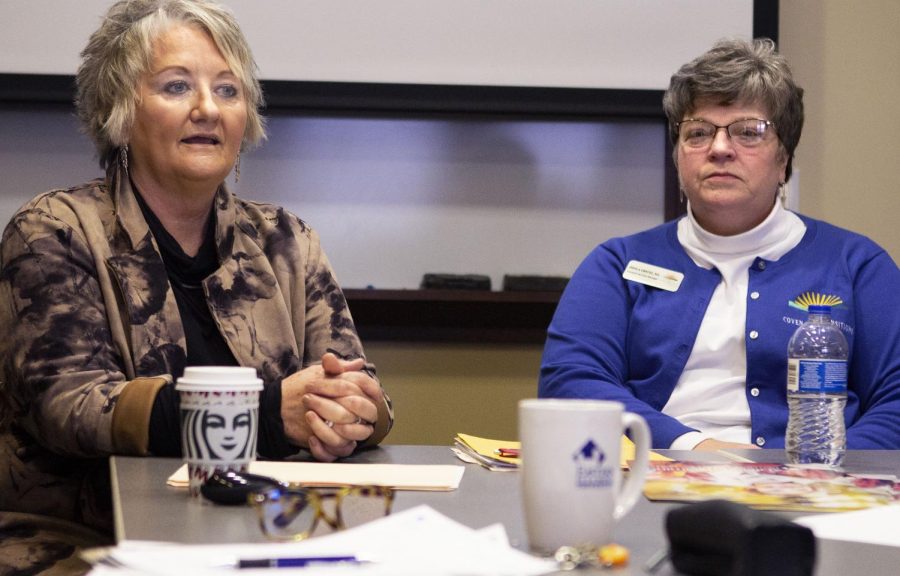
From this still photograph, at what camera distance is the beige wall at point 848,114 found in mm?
3359

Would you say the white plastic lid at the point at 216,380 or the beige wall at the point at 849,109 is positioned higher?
the beige wall at the point at 849,109

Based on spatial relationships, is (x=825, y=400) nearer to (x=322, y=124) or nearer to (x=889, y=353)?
(x=889, y=353)

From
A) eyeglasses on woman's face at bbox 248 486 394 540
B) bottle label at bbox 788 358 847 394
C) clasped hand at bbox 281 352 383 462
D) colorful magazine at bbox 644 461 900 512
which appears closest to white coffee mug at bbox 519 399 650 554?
eyeglasses on woman's face at bbox 248 486 394 540

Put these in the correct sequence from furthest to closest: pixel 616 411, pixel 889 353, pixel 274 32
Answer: pixel 274 32, pixel 889 353, pixel 616 411

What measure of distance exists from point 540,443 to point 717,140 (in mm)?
1633

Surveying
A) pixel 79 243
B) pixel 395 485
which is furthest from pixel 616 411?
pixel 79 243

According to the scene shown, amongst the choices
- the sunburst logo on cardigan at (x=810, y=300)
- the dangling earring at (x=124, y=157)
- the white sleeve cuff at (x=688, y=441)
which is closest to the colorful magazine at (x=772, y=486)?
the white sleeve cuff at (x=688, y=441)

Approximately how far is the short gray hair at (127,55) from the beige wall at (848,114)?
201 cm

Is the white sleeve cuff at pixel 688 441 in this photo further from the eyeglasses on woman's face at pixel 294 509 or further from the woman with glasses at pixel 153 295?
the eyeglasses on woman's face at pixel 294 509

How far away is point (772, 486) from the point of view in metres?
1.24

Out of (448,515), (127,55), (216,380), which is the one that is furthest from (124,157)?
(448,515)

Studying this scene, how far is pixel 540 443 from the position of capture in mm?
872

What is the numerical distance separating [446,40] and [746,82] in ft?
3.47

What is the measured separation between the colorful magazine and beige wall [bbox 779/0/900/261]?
2.12 metres
